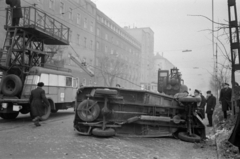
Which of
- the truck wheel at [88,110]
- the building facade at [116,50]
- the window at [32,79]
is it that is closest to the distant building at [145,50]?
the building facade at [116,50]

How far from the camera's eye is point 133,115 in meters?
6.85

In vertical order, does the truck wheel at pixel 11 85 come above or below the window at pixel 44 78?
below

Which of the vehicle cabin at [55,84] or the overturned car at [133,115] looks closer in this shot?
the overturned car at [133,115]

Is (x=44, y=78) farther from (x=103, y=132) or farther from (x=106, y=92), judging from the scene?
(x=103, y=132)

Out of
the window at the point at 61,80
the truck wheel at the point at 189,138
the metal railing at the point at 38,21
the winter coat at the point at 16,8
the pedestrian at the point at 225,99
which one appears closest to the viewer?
the truck wheel at the point at 189,138

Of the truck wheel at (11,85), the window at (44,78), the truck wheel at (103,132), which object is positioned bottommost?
the truck wheel at (103,132)

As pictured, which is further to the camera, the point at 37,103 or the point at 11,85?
the point at 11,85

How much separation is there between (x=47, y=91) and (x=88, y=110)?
4.71 m

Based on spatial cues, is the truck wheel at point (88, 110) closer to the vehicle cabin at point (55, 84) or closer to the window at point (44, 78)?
the vehicle cabin at point (55, 84)

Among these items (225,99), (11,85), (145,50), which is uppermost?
(145,50)

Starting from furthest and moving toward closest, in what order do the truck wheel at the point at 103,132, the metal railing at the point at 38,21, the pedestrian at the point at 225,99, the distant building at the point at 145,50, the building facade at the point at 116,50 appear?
1. the distant building at the point at 145,50
2. the building facade at the point at 116,50
3. the metal railing at the point at 38,21
4. the pedestrian at the point at 225,99
5. the truck wheel at the point at 103,132

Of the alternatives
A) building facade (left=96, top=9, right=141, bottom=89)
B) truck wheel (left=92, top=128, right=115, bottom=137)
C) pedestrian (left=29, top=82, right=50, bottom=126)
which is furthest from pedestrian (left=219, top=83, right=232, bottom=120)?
building facade (left=96, top=9, right=141, bottom=89)

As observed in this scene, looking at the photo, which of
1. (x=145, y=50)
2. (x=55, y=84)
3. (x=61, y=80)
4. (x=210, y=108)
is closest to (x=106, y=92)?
(x=55, y=84)

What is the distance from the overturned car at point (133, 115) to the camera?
262 inches
